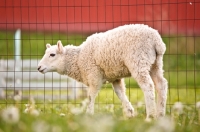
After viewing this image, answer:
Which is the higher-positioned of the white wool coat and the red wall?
the red wall

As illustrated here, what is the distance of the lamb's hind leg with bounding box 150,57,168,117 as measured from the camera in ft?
25.6

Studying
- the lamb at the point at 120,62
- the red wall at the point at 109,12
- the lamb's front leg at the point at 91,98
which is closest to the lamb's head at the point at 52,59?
the lamb at the point at 120,62

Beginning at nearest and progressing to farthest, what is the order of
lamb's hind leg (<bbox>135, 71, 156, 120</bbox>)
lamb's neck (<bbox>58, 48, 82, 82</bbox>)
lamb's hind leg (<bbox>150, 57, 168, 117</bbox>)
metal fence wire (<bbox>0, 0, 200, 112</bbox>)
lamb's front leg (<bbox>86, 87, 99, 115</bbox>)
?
lamb's hind leg (<bbox>135, 71, 156, 120</bbox>) < lamb's hind leg (<bbox>150, 57, 168, 117</bbox>) < lamb's front leg (<bbox>86, 87, 99, 115</bbox>) < lamb's neck (<bbox>58, 48, 82, 82</bbox>) < metal fence wire (<bbox>0, 0, 200, 112</bbox>)

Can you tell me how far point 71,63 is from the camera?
29.1ft

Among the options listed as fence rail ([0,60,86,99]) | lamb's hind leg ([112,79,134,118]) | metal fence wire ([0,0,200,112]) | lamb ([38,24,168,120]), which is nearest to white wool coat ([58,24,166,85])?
lamb ([38,24,168,120])

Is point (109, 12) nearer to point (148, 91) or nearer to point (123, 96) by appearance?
point (123, 96)

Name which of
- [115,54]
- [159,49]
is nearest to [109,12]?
[115,54]

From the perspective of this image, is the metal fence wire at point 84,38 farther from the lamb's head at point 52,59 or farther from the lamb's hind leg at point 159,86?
the lamb's hind leg at point 159,86

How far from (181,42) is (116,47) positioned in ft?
30.2

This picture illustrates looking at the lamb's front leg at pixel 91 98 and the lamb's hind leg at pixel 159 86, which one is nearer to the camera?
the lamb's hind leg at pixel 159 86

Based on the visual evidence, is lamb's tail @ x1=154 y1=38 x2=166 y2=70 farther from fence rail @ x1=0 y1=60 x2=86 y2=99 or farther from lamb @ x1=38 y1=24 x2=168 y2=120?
fence rail @ x1=0 y1=60 x2=86 y2=99

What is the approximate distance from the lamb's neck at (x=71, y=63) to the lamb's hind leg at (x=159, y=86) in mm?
1553

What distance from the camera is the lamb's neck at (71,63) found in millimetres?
8828

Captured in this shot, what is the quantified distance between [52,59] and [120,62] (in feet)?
4.84
